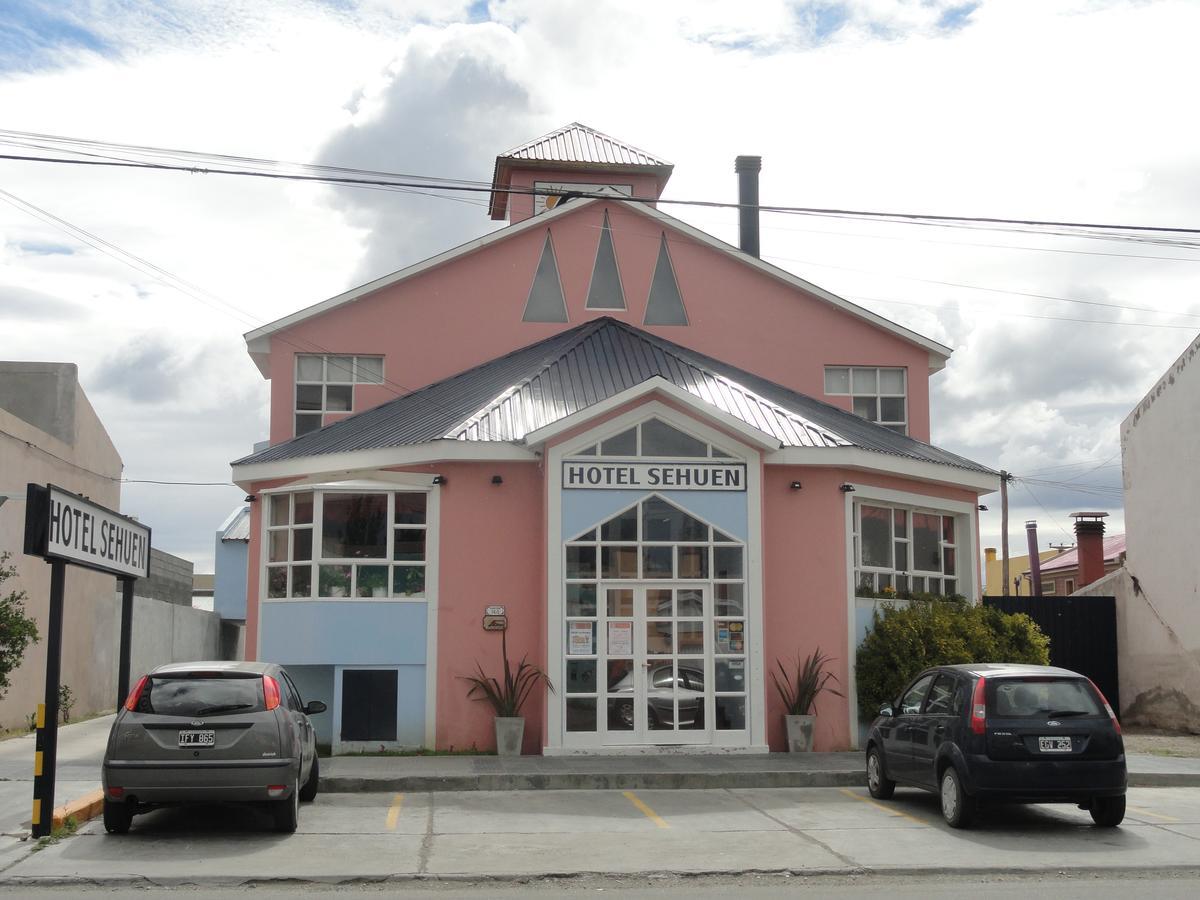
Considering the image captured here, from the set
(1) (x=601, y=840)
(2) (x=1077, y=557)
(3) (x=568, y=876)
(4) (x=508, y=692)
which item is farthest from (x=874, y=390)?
(2) (x=1077, y=557)

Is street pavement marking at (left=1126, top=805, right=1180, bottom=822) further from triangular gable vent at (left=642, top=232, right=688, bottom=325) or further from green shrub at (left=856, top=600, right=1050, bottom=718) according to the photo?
triangular gable vent at (left=642, top=232, right=688, bottom=325)

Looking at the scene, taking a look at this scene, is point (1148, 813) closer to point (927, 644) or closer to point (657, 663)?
point (927, 644)

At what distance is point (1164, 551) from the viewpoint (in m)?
23.5

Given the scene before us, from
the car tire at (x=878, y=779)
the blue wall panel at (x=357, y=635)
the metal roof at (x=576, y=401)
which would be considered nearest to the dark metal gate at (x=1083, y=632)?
the metal roof at (x=576, y=401)

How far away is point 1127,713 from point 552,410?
13.2 metres

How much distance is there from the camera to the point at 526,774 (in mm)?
15352

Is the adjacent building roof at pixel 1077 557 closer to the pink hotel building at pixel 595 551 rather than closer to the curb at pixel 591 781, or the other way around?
the pink hotel building at pixel 595 551

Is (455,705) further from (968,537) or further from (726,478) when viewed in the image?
(968,537)

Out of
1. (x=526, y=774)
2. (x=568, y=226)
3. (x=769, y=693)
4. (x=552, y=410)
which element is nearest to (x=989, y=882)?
(x=526, y=774)

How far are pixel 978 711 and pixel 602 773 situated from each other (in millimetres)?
5066

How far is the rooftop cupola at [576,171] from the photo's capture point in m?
26.8

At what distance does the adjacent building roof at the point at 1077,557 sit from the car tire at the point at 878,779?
2620 centimetres

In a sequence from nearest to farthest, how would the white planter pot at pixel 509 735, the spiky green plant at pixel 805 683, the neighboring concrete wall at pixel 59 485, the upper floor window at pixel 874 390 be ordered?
the white planter pot at pixel 509 735 < the spiky green plant at pixel 805 683 < the neighboring concrete wall at pixel 59 485 < the upper floor window at pixel 874 390

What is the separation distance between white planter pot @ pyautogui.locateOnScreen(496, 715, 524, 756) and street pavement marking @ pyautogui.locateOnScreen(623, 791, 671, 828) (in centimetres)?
271
